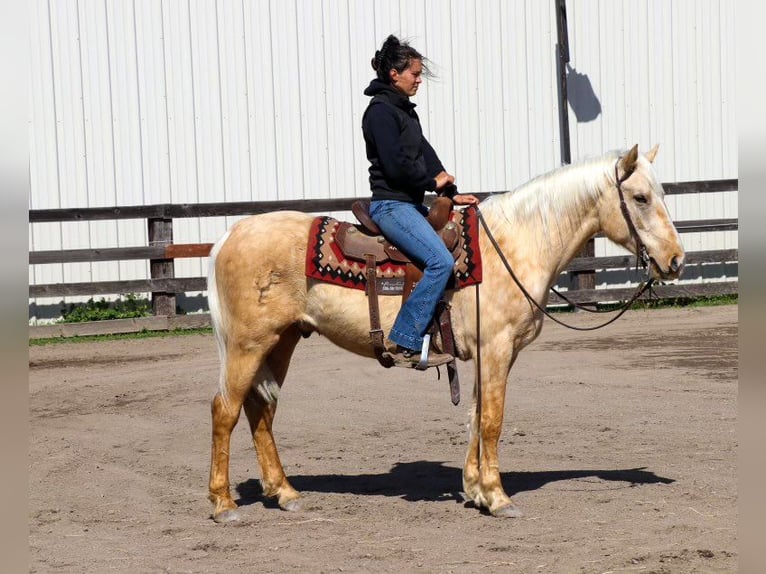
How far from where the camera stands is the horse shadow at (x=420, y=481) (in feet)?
20.2

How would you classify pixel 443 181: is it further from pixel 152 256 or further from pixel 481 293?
pixel 152 256

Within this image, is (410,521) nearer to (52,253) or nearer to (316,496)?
(316,496)

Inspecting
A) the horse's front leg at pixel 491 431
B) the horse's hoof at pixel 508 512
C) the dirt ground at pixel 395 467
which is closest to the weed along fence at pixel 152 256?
the dirt ground at pixel 395 467

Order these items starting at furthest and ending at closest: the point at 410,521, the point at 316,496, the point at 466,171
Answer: the point at 466,171, the point at 316,496, the point at 410,521

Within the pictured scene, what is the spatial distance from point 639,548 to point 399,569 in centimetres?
116

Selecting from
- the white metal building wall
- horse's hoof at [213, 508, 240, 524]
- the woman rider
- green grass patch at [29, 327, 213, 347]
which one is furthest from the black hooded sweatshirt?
the white metal building wall

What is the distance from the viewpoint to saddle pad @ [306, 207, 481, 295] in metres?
5.68

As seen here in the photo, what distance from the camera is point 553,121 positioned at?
16.0 metres

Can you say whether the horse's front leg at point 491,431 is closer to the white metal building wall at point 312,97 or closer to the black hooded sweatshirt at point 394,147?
the black hooded sweatshirt at point 394,147

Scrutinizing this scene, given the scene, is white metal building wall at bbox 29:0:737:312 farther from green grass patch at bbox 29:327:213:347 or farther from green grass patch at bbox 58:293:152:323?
green grass patch at bbox 29:327:213:347

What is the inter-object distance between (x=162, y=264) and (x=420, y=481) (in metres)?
8.29

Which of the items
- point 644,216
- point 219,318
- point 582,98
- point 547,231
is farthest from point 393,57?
point 582,98

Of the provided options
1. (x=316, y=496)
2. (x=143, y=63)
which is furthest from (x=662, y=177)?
(x=316, y=496)

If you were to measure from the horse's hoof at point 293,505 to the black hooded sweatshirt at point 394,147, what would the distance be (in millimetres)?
1829
